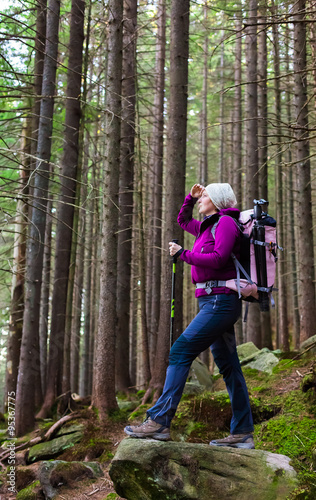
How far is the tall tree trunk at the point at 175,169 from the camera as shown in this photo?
7.87 metres

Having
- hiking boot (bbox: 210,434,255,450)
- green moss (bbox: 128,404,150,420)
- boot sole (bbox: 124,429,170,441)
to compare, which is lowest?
green moss (bbox: 128,404,150,420)

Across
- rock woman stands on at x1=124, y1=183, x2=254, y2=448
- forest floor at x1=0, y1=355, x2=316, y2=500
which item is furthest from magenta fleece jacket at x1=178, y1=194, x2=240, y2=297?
forest floor at x1=0, y1=355, x2=316, y2=500

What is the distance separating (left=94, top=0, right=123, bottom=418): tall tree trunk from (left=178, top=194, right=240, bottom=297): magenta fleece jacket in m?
3.73

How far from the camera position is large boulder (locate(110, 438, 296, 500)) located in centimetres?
379

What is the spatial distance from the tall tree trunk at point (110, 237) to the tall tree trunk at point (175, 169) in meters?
0.90

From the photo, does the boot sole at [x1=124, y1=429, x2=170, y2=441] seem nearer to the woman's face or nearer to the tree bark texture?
the woman's face

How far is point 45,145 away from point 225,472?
24.8 ft

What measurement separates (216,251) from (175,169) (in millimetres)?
4576

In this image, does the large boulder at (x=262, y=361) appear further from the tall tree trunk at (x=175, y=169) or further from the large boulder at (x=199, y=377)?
the tall tree trunk at (x=175, y=169)

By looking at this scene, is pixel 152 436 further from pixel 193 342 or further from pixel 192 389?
pixel 192 389

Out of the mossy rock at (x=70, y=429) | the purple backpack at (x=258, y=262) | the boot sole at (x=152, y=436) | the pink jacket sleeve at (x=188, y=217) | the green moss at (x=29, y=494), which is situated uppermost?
the pink jacket sleeve at (x=188, y=217)

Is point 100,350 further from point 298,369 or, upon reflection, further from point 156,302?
point 156,302

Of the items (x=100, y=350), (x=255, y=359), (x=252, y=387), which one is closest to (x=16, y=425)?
(x=100, y=350)

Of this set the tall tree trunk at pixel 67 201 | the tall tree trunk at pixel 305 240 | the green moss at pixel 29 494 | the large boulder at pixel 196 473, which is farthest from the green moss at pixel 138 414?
the tall tree trunk at pixel 305 240
